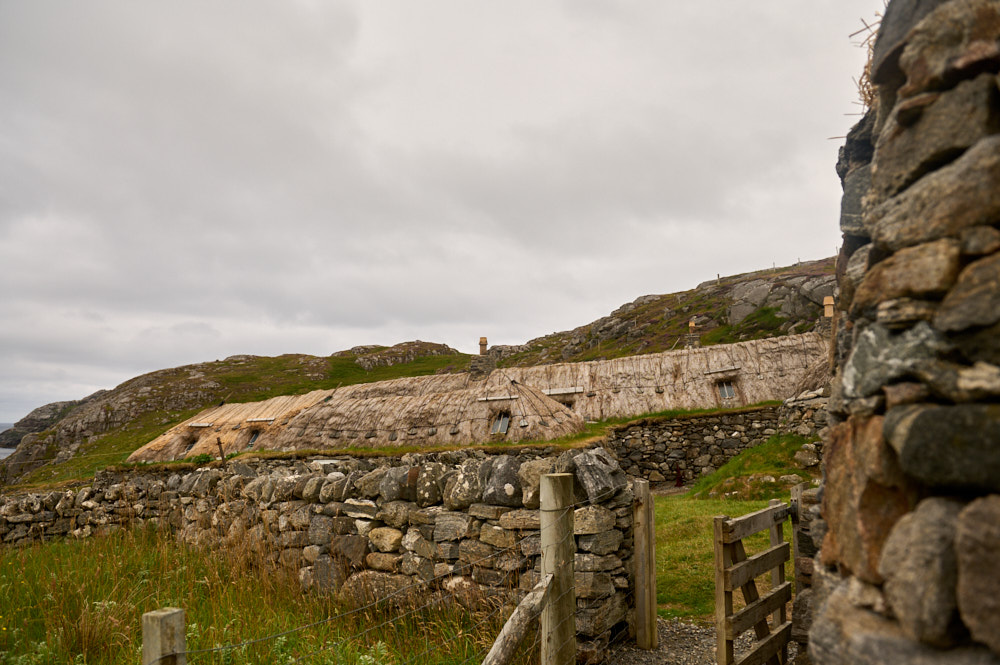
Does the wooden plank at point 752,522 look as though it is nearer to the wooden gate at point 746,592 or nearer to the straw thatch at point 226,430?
the wooden gate at point 746,592

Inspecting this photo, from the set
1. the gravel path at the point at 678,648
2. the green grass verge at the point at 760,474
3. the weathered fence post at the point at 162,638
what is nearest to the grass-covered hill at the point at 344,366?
the green grass verge at the point at 760,474

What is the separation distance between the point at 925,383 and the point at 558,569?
2.92m

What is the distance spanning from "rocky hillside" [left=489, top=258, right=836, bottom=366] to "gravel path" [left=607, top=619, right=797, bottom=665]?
103 ft

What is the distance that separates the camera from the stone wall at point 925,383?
1.28m

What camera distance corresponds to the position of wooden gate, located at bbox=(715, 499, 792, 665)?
409 cm

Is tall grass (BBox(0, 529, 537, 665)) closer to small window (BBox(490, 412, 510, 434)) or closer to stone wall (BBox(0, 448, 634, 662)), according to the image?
stone wall (BBox(0, 448, 634, 662))

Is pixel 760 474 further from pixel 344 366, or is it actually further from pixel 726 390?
pixel 344 366

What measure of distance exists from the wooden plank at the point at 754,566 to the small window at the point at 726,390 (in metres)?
16.5

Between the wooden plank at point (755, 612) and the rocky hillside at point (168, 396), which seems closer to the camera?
the wooden plank at point (755, 612)

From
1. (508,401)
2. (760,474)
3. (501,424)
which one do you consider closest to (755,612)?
(760,474)

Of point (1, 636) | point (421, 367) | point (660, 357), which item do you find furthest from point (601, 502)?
point (421, 367)

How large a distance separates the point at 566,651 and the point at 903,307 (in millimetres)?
3388

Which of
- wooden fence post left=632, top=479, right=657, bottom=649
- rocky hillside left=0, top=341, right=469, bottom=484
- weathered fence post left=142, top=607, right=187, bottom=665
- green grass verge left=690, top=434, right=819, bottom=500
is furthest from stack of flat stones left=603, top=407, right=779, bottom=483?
rocky hillside left=0, top=341, right=469, bottom=484

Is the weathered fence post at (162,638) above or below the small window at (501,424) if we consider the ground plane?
above
